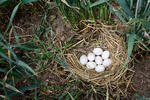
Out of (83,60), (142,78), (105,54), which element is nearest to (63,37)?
(83,60)

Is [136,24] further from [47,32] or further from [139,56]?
[47,32]

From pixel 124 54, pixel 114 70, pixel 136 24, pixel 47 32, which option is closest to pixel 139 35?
pixel 136 24

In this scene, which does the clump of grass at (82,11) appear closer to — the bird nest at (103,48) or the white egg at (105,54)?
the bird nest at (103,48)

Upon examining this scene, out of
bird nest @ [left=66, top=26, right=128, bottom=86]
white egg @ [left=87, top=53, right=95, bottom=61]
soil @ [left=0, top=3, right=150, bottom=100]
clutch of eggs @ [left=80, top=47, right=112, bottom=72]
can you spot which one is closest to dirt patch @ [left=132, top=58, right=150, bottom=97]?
soil @ [left=0, top=3, right=150, bottom=100]

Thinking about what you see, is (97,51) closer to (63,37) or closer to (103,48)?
(103,48)

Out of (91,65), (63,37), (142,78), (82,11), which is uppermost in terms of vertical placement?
(82,11)

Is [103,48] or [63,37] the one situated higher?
[63,37]

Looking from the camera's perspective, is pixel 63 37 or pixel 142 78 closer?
pixel 142 78

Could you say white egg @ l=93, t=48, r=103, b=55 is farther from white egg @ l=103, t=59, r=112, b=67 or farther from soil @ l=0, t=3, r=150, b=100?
soil @ l=0, t=3, r=150, b=100
